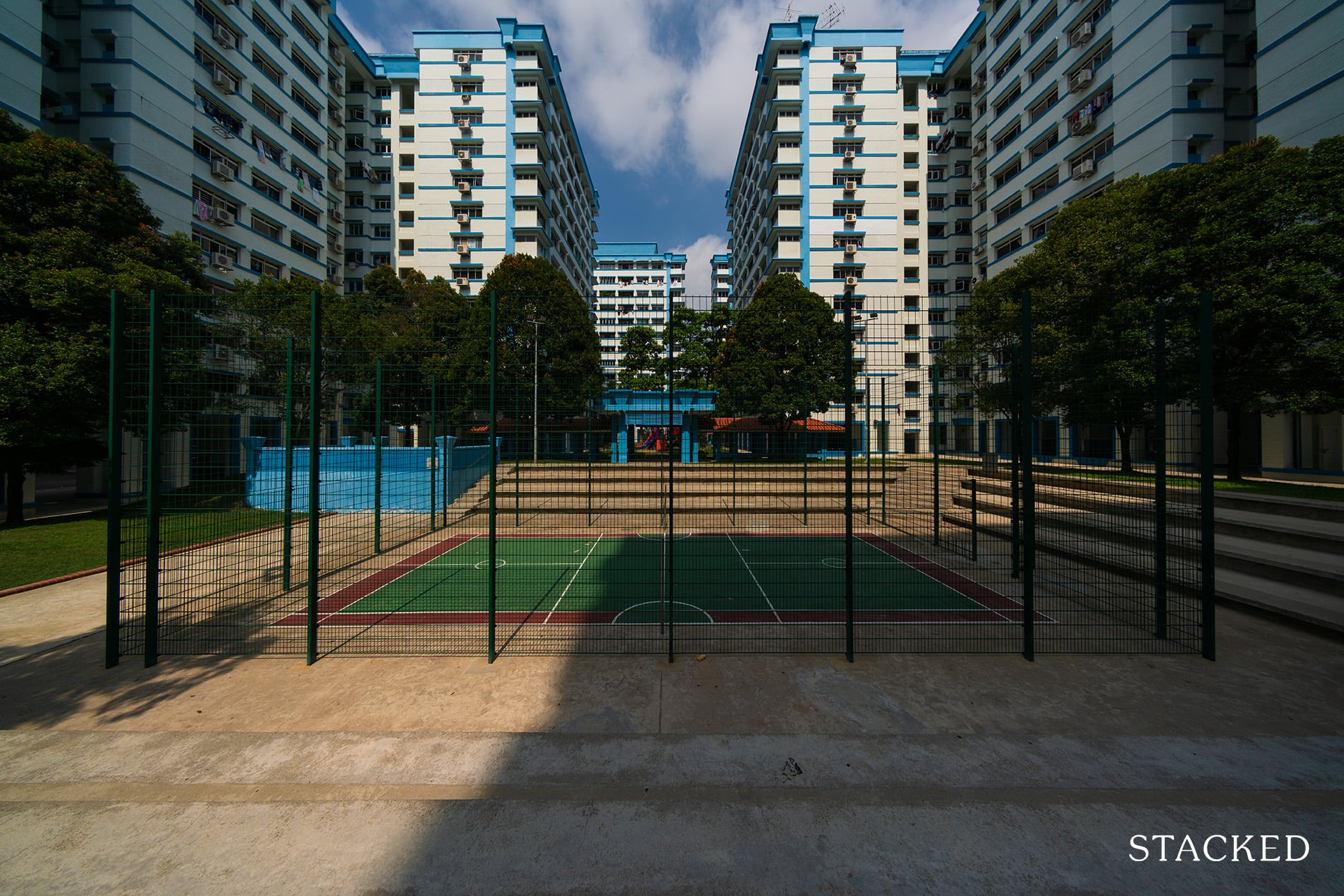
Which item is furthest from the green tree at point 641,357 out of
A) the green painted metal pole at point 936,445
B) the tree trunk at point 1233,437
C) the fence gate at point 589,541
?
the tree trunk at point 1233,437

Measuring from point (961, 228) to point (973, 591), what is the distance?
44993 millimetres

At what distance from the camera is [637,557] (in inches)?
366

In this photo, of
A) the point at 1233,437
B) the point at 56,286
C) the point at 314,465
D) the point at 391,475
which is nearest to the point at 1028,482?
the point at 314,465

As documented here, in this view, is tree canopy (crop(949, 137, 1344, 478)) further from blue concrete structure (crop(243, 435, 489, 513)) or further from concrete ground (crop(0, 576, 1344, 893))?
blue concrete structure (crop(243, 435, 489, 513))

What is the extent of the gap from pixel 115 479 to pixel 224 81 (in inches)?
1371

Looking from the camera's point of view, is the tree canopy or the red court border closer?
the red court border

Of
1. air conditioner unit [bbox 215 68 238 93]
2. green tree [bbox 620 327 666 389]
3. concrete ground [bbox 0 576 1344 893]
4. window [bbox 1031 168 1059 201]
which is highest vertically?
air conditioner unit [bbox 215 68 238 93]

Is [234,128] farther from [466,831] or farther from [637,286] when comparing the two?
[637,286]

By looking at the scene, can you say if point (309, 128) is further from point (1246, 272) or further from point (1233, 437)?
point (1233, 437)

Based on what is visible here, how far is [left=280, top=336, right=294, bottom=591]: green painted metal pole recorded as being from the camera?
5434mm

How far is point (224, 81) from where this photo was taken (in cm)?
2608

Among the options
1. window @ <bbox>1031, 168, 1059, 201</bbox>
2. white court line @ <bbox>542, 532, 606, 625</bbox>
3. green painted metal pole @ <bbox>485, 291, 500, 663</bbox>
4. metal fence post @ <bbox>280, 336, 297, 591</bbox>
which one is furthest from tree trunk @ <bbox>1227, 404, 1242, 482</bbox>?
window @ <bbox>1031, 168, 1059, 201</bbox>

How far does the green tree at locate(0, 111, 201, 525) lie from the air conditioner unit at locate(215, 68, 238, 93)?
17.0 m

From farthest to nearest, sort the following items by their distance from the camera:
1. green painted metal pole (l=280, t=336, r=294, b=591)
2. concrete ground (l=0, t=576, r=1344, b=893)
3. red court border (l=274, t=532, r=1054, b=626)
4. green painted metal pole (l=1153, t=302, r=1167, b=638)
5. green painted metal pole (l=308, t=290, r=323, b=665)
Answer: red court border (l=274, t=532, r=1054, b=626), green painted metal pole (l=280, t=336, r=294, b=591), green painted metal pole (l=1153, t=302, r=1167, b=638), green painted metal pole (l=308, t=290, r=323, b=665), concrete ground (l=0, t=576, r=1344, b=893)
